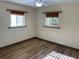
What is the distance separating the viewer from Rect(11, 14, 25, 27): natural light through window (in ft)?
12.3

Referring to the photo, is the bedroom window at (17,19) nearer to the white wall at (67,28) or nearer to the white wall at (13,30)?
the white wall at (13,30)

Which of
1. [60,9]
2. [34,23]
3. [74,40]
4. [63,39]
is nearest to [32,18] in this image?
[34,23]

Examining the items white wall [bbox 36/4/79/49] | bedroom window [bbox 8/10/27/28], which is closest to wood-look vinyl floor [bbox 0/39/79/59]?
white wall [bbox 36/4/79/49]

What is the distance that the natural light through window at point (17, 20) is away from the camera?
148 inches

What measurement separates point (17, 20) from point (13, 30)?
627 millimetres

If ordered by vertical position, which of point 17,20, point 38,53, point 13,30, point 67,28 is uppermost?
point 17,20

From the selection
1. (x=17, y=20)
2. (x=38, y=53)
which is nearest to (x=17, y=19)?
(x=17, y=20)

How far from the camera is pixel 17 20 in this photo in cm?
402

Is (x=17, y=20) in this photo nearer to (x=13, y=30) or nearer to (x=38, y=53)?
(x=13, y=30)

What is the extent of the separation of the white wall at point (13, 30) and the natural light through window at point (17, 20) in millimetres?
270

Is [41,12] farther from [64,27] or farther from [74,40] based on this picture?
[74,40]

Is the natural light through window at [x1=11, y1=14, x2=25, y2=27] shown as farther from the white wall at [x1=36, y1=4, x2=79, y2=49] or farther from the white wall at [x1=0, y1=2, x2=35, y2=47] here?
the white wall at [x1=36, y1=4, x2=79, y2=49]

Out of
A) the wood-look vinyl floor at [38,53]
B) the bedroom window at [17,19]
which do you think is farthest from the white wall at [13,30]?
the wood-look vinyl floor at [38,53]

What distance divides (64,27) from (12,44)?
8.96 ft
